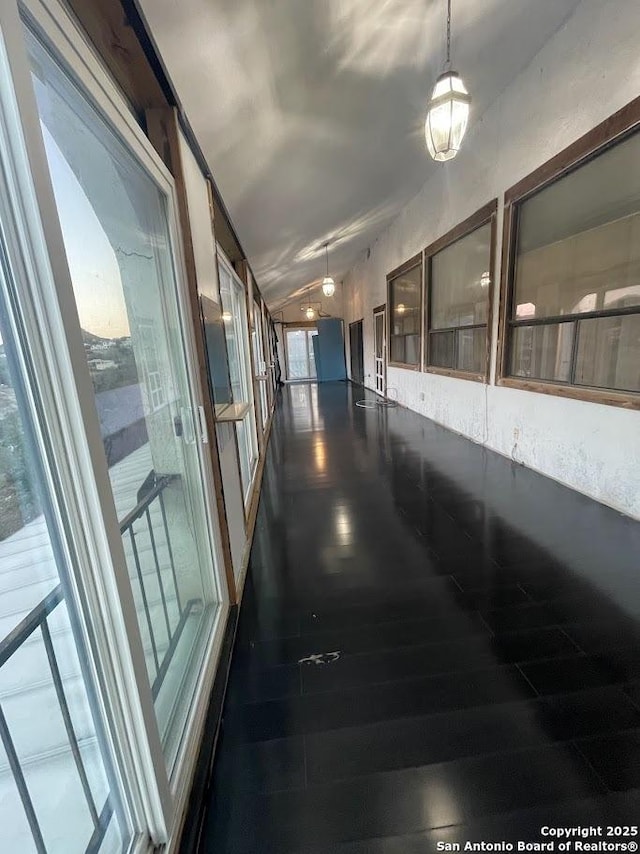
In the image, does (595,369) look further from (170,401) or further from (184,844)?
(184,844)

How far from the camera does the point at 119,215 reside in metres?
1.21

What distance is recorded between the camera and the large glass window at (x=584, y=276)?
2.37 meters

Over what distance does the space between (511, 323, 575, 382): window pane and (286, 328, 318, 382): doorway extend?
9.30m

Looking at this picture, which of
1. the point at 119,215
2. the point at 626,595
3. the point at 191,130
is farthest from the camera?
the point at 626,595

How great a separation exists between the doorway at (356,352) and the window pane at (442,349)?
4593 mm

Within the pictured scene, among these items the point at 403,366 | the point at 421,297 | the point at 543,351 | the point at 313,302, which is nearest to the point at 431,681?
the point at 543,351

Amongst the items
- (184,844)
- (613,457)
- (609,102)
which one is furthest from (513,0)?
(184,844)

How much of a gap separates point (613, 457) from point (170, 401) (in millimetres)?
2888

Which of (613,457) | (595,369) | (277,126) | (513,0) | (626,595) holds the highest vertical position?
(513,0)

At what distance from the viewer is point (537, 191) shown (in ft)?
10.0

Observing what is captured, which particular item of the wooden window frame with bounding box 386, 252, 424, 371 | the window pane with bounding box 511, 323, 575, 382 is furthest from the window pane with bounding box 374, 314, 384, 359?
the window pane with bounding box 511, 323, 575, 382

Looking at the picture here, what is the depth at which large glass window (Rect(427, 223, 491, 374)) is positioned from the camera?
398 cm

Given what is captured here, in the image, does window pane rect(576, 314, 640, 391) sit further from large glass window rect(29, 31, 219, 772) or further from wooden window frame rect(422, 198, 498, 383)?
large glass window rect(29, 31, 219, 772)

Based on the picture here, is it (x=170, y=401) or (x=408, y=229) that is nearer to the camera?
(x=170, y=401)
